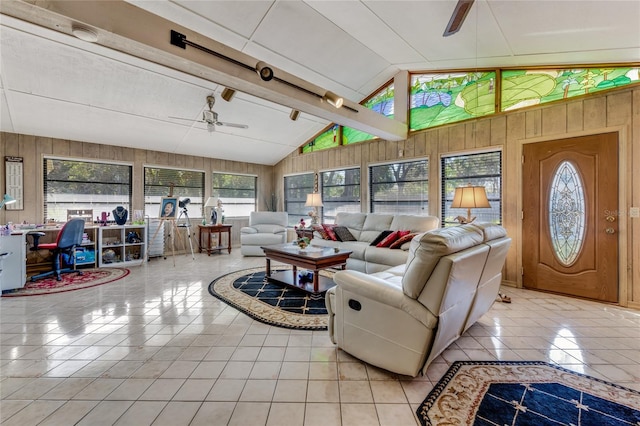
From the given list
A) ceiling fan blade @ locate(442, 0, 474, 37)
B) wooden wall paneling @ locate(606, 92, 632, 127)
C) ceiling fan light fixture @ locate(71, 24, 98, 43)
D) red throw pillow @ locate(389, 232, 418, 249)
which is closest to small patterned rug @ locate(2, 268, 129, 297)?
ceiling fan light fixture @ locate(71, 24, 98, 43)

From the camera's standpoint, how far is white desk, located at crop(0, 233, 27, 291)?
360 cm

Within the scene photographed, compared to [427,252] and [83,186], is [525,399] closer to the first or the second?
[427,252]

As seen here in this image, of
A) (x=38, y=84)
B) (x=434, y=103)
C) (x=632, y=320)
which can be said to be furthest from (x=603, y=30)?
(x=38, y=84)

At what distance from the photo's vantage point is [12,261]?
367cm

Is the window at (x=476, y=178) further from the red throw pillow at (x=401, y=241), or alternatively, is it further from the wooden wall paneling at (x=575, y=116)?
the red throw pillow at (x=401, y=241)

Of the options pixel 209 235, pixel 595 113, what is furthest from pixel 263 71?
pixel 209 235

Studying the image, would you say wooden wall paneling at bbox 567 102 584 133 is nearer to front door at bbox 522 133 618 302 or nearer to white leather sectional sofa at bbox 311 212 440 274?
front door at bbox 522 133 618 302

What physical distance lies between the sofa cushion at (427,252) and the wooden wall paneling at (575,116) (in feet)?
10.1

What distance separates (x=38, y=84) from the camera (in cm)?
366

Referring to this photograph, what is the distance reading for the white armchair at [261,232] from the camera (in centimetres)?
611

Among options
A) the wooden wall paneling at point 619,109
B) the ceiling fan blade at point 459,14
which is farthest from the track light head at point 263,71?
the wooden wall paneling at point 619,109

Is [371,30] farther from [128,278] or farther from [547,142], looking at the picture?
[128,278]

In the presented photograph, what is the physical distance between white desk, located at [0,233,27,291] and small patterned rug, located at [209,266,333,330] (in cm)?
255

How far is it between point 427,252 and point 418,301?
336 millimetres
